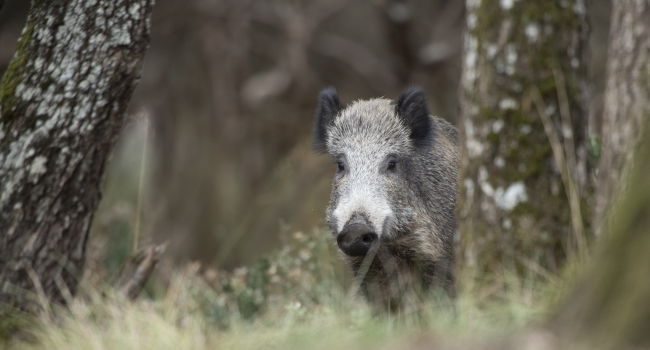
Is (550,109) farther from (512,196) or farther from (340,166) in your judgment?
(340,166)

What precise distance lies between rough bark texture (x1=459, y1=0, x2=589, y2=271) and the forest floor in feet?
0.89

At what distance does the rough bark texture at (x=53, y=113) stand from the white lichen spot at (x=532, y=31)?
2.07 metres

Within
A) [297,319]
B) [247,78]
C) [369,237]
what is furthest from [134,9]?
[247,78]


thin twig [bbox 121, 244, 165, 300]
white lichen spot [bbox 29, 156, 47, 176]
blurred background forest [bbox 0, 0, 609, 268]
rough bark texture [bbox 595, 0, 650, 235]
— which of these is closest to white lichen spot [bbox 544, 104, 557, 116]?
rough bark texture [bbox 595, 0, 650, 235]

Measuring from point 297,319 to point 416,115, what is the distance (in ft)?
6.48

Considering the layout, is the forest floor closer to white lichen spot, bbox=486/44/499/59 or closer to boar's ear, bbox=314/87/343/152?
boar's ear, bbox=314/87/343/152

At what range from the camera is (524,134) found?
5168 mm

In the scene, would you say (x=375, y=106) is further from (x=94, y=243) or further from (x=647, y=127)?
(x=647, y=127)

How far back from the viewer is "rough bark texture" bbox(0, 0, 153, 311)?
5.09 m

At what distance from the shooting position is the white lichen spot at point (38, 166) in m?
5.13

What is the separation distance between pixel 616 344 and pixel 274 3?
13.9m

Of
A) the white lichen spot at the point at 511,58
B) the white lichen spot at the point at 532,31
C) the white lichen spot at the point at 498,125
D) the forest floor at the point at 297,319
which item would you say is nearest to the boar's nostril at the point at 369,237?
the forest floor at the point at 297,319

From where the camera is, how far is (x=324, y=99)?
21.2 ft

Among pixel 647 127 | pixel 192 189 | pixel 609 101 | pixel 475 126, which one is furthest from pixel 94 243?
pixel 192 189
